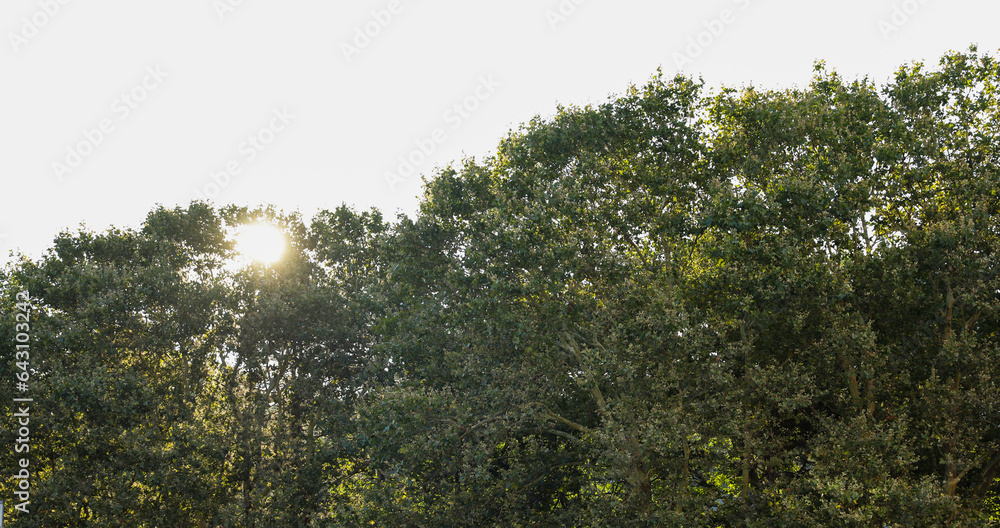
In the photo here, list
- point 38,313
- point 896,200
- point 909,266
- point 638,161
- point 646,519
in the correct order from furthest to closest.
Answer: point 38,313, point 638,161, point 896,200, point 909,266, point 646,519

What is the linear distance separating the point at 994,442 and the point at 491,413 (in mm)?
13381

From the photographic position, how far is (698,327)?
1742 centimetres

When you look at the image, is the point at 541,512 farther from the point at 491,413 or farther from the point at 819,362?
the point at 819,362

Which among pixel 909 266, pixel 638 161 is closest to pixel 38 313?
pixel 638 161

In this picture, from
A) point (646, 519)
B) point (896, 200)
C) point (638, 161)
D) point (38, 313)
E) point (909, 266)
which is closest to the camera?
point (646, 519)

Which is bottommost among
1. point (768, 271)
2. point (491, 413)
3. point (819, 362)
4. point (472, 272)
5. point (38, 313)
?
point (819, 362)

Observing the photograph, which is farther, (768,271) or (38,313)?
(38,313)

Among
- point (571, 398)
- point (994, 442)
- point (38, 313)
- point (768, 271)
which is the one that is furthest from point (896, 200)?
point (38, 313)

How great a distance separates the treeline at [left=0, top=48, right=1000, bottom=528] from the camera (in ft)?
55.2

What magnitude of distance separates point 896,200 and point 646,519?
11.7 m

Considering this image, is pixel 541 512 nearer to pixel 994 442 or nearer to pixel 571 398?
pixel 571 398

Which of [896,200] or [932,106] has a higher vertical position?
[932,106]

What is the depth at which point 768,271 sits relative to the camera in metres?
17.2

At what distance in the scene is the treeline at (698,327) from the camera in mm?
16812
